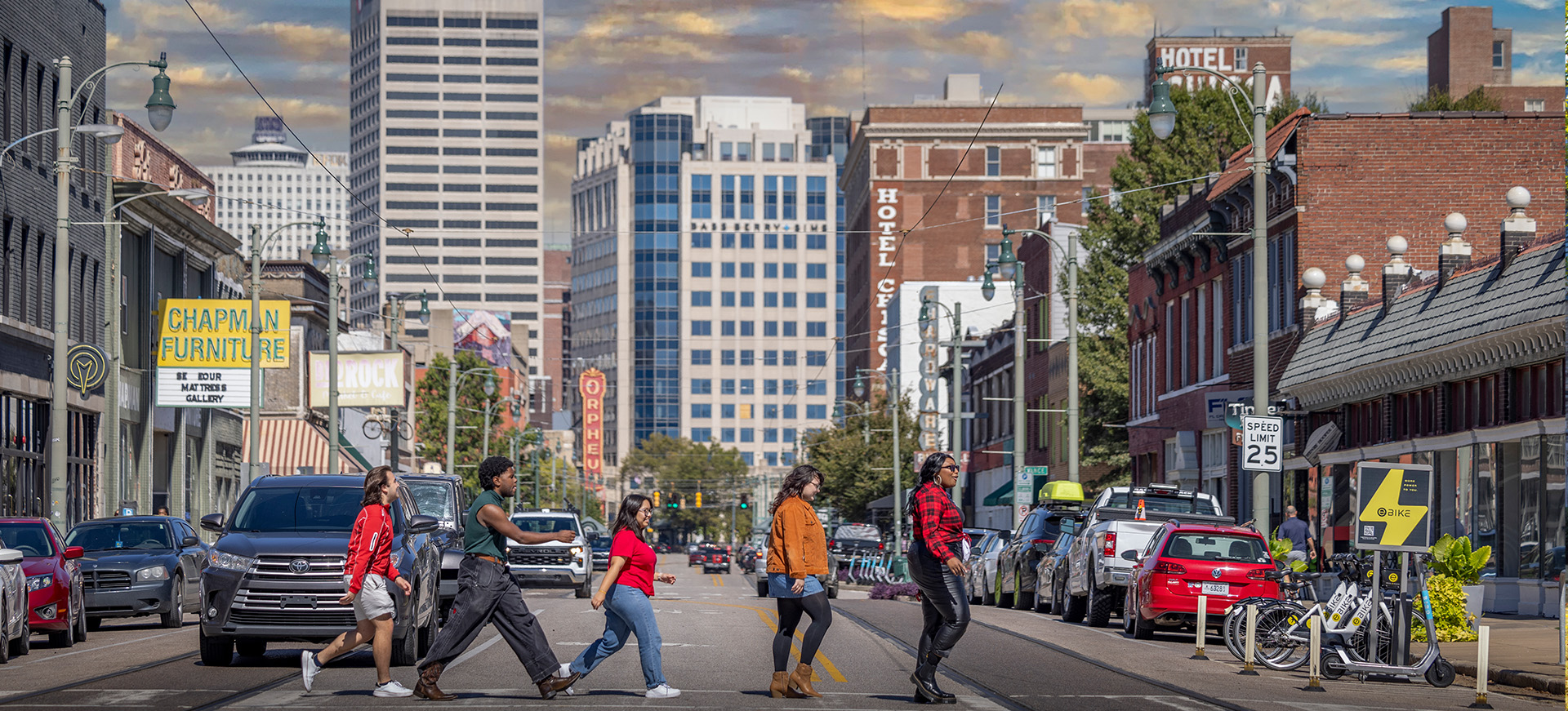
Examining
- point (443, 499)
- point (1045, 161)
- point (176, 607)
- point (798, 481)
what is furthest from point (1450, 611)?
point (1045, 161)

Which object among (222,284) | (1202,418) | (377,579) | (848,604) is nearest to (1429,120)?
(1202,418)

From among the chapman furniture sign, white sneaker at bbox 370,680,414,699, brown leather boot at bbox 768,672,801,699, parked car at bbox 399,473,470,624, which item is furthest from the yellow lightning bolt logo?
the chapman furniture sign

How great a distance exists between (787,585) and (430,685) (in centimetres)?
274

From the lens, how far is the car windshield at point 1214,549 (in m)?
22.6

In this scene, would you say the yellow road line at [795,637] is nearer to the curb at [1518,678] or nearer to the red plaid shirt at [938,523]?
the red plaid shirt at [938,523]

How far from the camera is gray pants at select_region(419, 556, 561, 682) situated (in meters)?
13.7

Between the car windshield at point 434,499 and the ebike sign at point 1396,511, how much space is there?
11369 millimetres

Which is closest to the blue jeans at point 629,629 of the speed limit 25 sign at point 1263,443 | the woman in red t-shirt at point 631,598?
the woman in red t-shirt at point 631,598

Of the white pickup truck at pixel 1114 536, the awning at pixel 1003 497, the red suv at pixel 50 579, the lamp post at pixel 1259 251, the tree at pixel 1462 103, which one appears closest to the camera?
the red suv at pixel 50 579

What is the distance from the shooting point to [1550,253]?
2577cm

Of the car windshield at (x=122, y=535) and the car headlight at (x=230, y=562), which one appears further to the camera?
the car windshield at (x=122, y=535)

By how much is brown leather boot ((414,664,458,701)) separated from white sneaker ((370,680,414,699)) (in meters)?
0.13

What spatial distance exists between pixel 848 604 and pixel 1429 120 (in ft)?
49.1

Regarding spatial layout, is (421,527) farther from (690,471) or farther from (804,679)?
(690,471)
